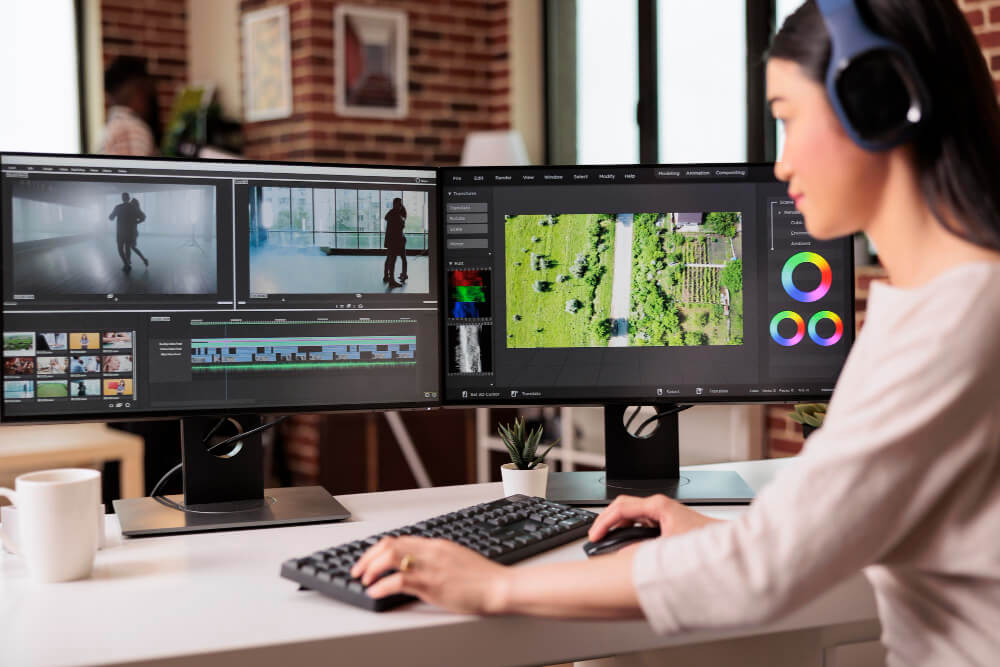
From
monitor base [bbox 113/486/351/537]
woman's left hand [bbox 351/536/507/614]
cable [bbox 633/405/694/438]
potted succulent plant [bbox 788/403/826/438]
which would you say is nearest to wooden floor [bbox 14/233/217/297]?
monitor base [bbox 113/486/351/537]

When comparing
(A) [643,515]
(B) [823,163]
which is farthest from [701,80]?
(B) [823,163]

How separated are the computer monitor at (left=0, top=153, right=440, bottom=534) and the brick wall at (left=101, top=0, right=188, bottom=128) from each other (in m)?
3.83

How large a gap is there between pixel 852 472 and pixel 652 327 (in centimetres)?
79

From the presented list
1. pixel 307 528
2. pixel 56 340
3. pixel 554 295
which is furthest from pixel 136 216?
pixel 554 295

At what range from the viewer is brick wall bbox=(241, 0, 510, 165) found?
4.27m

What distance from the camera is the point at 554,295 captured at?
5.19 feet

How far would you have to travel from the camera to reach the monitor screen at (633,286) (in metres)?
1.57

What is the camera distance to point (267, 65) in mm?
4480

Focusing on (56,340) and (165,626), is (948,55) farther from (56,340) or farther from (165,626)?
(56,340)

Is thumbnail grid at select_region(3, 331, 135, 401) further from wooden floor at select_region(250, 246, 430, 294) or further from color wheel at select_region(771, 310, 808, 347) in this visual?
color wheel at select_region(771, 310, 808, 347)

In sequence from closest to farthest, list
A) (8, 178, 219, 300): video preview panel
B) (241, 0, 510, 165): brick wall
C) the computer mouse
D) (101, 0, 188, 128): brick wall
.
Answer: the computer mouse, (8, 178, 219, 300): video preview panel, (241, 0, 510, 165): brick wall, (101, 0, 188, 128): brick wall

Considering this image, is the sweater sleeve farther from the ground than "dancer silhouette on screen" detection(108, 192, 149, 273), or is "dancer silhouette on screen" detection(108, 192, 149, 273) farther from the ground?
"dancer silhouette on screen" detection(108, 192, 149, 273)

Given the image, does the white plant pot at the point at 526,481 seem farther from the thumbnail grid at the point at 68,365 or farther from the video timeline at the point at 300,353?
the thumbnail grid at the point at 68,365

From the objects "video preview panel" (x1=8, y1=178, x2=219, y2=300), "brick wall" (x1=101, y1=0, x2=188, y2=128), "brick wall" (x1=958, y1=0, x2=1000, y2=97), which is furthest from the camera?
"brick wall" (x1=101, y1=0, x2=188, y2=128)
